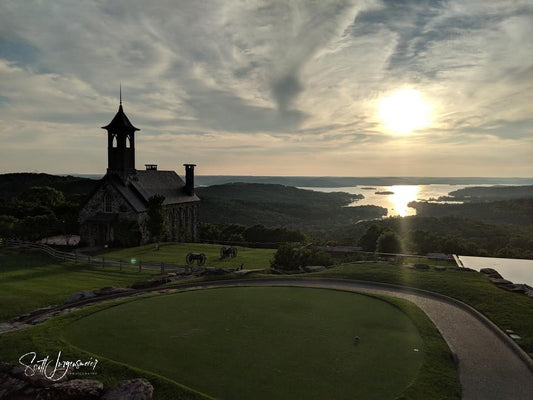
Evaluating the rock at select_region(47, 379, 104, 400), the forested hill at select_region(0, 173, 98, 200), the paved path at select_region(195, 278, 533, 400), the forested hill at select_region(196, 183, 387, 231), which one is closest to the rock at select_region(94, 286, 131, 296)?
the rock at select_region(47, 379, 104, 400)

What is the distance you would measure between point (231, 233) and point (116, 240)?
62.7 feet

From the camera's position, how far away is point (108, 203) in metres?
44.1

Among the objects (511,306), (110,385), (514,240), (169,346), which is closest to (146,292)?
(169,346)

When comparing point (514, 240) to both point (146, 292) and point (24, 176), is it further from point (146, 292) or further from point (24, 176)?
point (24, 176)

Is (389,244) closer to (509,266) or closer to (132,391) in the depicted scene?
(509,266)

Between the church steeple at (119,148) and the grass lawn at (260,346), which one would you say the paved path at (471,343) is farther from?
the church steeple at (119,148)

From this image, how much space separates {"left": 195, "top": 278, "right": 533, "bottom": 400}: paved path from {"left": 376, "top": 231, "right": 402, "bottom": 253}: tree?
13.3 m

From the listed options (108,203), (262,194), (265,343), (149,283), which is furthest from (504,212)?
(265,343)

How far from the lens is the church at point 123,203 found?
42.3 metres

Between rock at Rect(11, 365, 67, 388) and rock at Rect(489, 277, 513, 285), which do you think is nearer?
rock at Rect(11, 365, 67, 388)

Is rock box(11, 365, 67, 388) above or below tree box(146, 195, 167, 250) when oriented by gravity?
below

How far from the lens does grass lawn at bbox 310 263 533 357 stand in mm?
13827

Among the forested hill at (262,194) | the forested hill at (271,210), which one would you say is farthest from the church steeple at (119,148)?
the forested hill at (262,194)

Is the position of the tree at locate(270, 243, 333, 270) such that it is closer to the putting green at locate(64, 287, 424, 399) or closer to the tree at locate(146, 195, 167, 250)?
the putting green at locate(64, 287, 424, 399)
